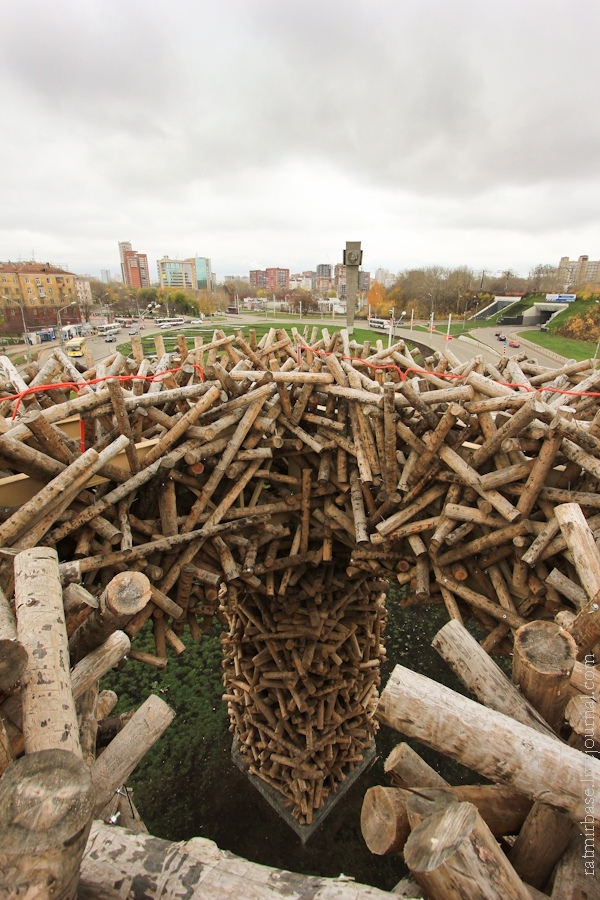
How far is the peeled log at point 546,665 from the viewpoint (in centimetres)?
245

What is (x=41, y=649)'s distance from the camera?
104 inches

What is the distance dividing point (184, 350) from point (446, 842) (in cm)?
820

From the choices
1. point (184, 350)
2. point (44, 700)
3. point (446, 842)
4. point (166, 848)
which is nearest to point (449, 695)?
point (446, 842)

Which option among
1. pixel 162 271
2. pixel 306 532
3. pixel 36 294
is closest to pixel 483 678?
pixel 306 532

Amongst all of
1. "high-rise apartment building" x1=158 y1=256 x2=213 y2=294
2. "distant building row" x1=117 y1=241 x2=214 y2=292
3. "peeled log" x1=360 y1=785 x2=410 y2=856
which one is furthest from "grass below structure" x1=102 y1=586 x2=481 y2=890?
"high-rise apartment building" x1=158 y1=256 x2=213 y2=294

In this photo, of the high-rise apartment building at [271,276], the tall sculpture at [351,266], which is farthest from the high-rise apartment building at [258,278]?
the tall sculpture at [351,266]

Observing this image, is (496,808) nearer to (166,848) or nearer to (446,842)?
(446,842)

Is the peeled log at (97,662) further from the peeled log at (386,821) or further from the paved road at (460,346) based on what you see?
the paved road at (460,346)

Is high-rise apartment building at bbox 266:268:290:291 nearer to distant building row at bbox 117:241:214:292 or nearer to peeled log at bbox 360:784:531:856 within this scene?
distant building row at bbox 117:241:214:292

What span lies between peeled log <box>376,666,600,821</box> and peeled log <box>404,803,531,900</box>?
0.31 m

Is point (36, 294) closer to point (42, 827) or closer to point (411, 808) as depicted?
point (42, 827)

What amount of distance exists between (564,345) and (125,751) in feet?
140

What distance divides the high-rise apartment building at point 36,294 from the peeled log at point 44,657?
47608mm

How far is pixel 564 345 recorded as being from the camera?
122ft
